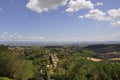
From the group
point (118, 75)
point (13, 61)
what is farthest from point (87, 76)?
point (13, 61)

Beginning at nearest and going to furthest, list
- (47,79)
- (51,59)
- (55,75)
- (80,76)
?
1. (80,76)
2. (47,79)
3. (55,75)
4. (51,59)

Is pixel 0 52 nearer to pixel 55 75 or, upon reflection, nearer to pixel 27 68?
pixel 27 68

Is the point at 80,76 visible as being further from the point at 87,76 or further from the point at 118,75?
the point at 118,75

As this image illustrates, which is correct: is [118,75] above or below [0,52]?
below

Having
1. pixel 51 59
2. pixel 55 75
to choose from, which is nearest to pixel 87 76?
pixel 55 75

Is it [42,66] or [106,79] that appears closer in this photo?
[106,79]

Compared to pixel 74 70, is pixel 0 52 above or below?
above

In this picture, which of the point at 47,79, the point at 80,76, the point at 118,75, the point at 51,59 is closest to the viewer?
the point at 80,76

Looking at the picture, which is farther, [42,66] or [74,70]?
[42,66]

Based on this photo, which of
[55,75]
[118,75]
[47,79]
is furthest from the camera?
[55,75]
